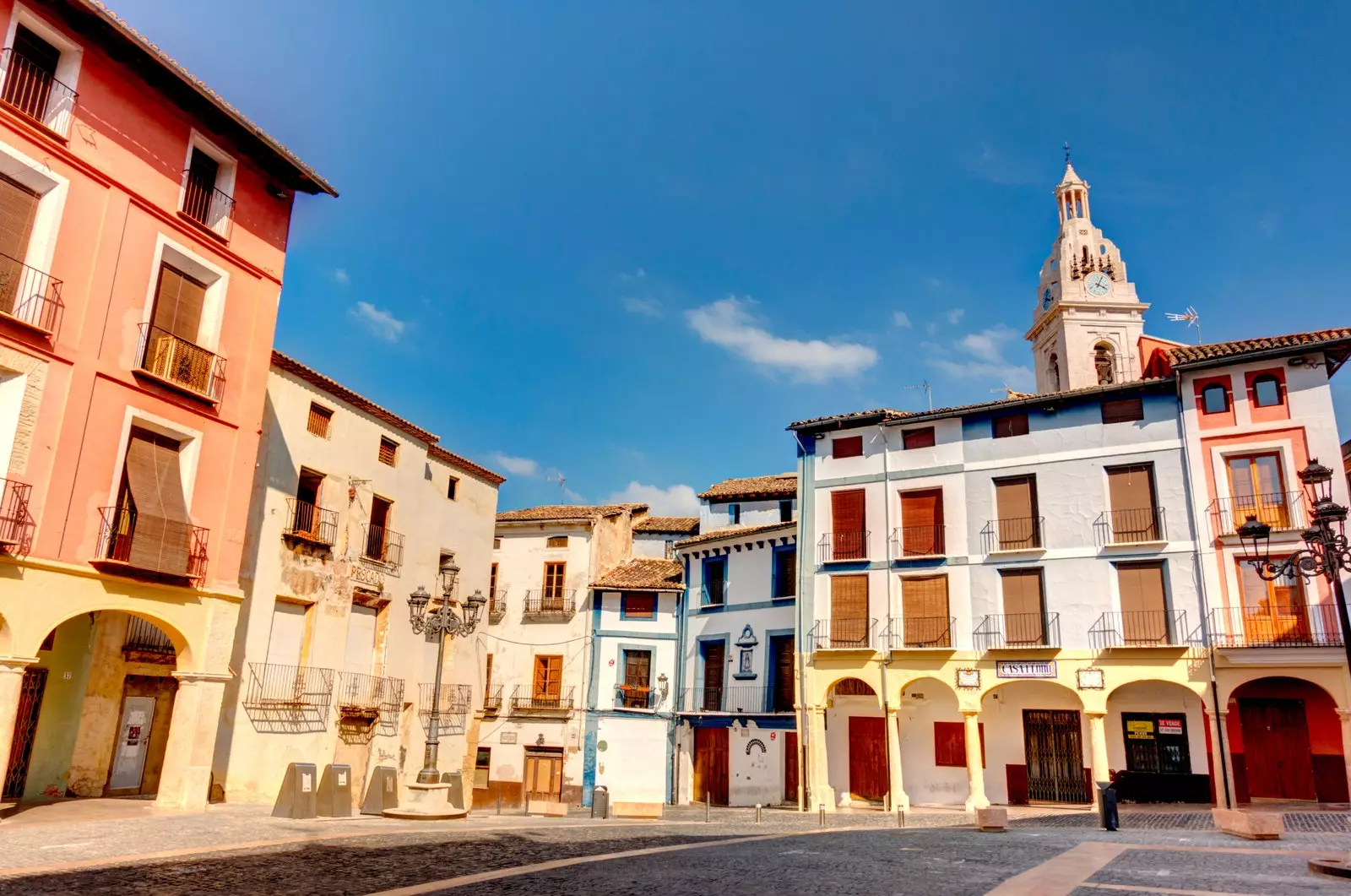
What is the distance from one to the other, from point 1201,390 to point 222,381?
24.7 m

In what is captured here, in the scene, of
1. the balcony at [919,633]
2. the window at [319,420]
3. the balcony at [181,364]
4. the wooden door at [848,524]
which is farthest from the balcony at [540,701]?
the balcony at [181,364]

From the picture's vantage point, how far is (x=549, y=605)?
123 ft

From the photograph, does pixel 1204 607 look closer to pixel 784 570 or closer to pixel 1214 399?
pixel 1214 399

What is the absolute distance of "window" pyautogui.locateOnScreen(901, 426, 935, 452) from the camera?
29.2 metres

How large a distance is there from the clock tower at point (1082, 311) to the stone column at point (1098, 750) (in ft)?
73.9

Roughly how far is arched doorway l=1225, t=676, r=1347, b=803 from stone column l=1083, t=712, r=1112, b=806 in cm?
289

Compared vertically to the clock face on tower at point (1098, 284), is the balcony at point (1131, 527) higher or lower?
lower

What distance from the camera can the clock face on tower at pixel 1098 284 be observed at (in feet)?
153

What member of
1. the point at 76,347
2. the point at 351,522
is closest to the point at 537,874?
the point at 76,347

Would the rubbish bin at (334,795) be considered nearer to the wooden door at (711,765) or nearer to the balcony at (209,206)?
the balcony at (209,206)

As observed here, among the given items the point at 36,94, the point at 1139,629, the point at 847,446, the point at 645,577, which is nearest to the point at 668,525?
the point at 645,577

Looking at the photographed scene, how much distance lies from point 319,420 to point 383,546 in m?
4.54

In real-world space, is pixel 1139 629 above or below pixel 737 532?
below

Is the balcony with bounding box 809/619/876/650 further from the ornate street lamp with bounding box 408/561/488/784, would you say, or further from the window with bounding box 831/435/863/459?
the ornate street lamp with bounding box 408/561/488/784
